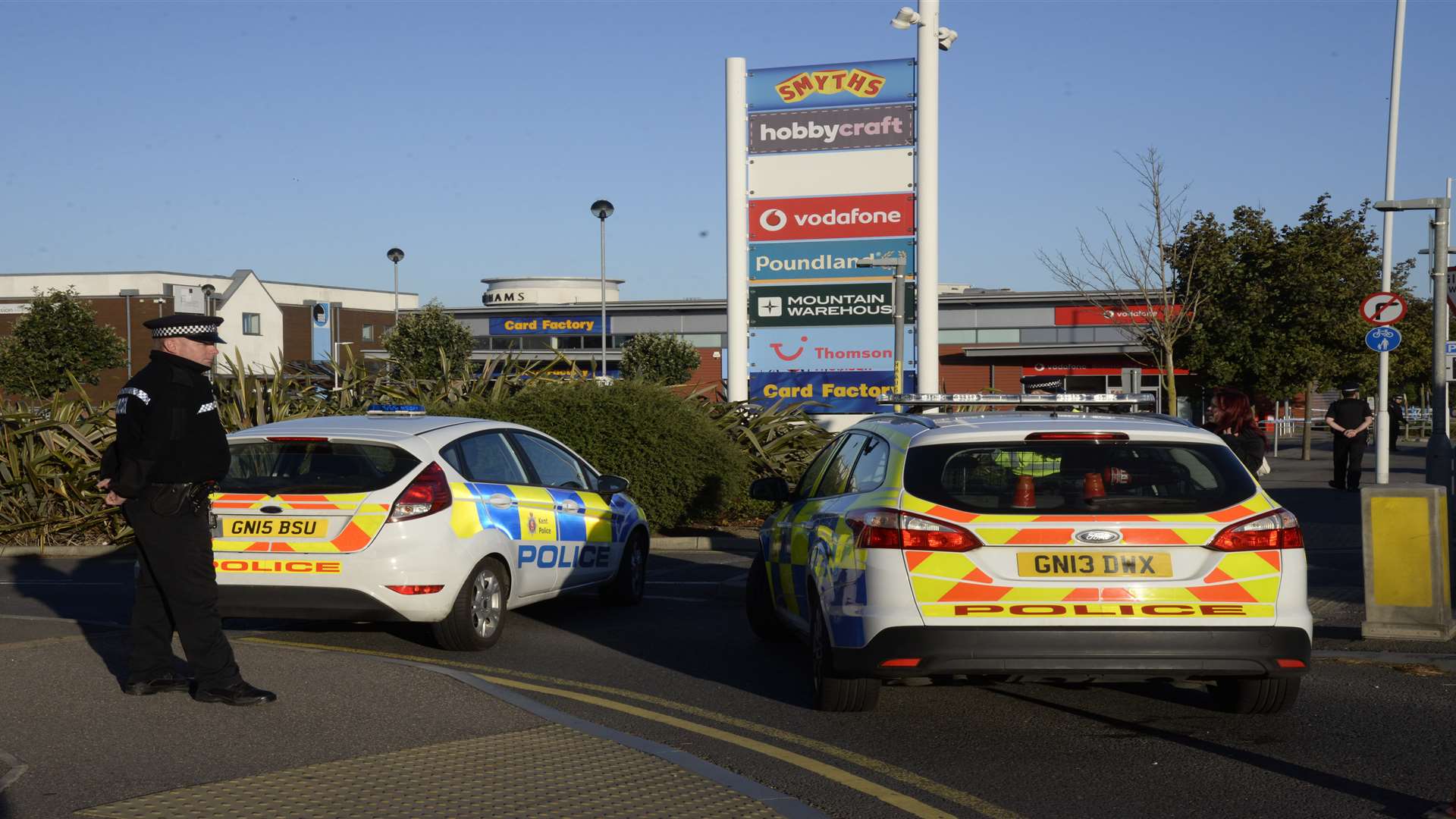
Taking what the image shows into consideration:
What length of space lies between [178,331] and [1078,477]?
4.01 metres

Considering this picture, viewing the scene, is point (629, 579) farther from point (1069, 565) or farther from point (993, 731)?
point (1069, 565)

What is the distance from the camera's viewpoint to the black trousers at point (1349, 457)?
21.8 metres

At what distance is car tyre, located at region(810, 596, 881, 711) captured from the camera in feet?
22.0

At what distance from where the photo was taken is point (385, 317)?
102375 mm

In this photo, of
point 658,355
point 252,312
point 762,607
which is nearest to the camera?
point 762,607

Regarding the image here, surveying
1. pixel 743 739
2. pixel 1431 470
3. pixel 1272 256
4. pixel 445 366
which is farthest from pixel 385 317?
pixel 743 739

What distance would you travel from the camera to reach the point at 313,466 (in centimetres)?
868

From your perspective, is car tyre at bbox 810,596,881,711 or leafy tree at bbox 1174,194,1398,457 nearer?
car tyre at bbox 810,596,881,711

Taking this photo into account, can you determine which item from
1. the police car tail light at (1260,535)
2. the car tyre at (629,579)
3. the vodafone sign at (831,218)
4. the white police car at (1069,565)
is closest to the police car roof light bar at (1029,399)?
the white police car at (1069,565)

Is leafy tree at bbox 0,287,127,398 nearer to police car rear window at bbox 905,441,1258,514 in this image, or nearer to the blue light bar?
the blue light bar

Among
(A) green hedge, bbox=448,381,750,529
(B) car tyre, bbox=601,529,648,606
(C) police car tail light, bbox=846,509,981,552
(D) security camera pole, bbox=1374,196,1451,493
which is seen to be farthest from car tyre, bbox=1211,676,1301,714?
(A) green hedge, bbox=448,381,750,529

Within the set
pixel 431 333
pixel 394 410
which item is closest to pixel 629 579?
pixel 394 410

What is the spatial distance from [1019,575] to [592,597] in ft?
19.9

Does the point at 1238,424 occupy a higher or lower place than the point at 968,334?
lower
